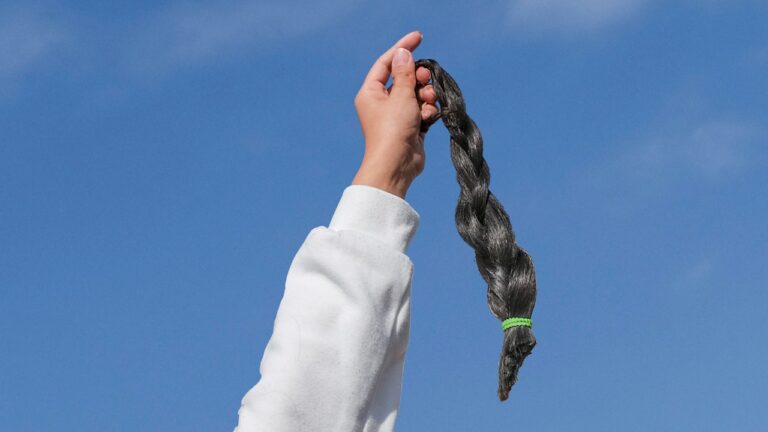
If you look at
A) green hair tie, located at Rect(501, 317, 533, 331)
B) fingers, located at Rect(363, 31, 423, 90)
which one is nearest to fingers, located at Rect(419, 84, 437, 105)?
fingers, located at Rect(363, 31, 423, 90)

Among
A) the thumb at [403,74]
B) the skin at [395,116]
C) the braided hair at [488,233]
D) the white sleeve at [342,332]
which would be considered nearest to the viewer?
the white sleeve at [342,332]

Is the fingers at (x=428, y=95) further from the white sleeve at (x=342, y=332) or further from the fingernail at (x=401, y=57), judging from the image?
the white sleeve at (x=342, y=332)

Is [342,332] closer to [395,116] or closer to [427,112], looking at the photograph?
[395,116]

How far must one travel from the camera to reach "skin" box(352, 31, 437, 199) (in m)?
2.56

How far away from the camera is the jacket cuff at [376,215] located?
2.44 m

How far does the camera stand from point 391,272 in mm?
2371

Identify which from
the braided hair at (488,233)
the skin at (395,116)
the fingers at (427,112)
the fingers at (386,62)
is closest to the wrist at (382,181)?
the skin at (395,116)

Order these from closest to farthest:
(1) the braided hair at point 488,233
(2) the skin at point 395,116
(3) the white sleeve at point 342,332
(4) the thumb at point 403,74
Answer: (3) the white sleeve at point 342,332
(1) the braided hair at point 488,233
(2) the skin at point 395,116
(4) the thumb at point 403,74

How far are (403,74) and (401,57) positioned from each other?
0.05 m

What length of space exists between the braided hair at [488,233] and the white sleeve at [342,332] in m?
0.21

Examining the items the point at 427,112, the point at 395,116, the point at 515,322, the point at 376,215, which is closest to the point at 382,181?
the point at 376,215

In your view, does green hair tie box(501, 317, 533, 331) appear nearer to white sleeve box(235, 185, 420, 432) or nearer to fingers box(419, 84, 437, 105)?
white sleeve box(235, 185, 420, 432)

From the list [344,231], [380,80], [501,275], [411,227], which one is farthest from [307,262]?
[380,80]

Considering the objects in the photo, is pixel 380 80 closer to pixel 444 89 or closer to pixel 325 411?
pixel 444 89
